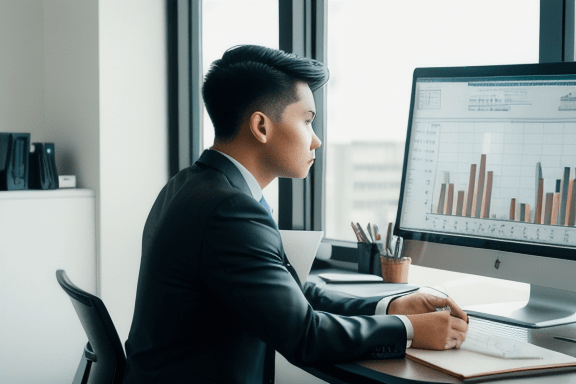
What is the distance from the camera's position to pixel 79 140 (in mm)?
2744

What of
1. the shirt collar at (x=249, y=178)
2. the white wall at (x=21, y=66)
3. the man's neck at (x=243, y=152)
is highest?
the white wall at (x=21, y=66)

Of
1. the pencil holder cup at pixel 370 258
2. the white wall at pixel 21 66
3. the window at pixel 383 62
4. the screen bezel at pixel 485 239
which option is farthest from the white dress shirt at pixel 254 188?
the white wall at pixel 21 66

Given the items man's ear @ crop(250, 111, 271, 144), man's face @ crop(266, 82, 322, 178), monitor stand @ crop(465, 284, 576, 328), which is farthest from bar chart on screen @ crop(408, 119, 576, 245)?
man's ear @ crop(250, 111, 271, 144)

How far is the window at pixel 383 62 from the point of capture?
175cm

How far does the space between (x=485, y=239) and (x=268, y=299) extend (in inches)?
23.9

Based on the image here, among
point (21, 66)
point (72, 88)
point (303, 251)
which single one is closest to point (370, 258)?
point (303, 251)

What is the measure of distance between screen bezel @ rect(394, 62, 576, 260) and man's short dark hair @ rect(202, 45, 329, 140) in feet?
1.27

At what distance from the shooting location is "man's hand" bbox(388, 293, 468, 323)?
4.03ft

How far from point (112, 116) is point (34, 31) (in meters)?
0.68

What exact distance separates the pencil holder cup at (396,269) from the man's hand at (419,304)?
14.1 inches

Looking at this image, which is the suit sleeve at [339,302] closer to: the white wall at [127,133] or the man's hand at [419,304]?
the man's hand at [419,304]

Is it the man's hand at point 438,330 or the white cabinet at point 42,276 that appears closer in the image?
the man's hand at point 438,330

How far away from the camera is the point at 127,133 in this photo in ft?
8.84

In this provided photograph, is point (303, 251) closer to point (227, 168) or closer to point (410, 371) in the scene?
point (227, 168)
